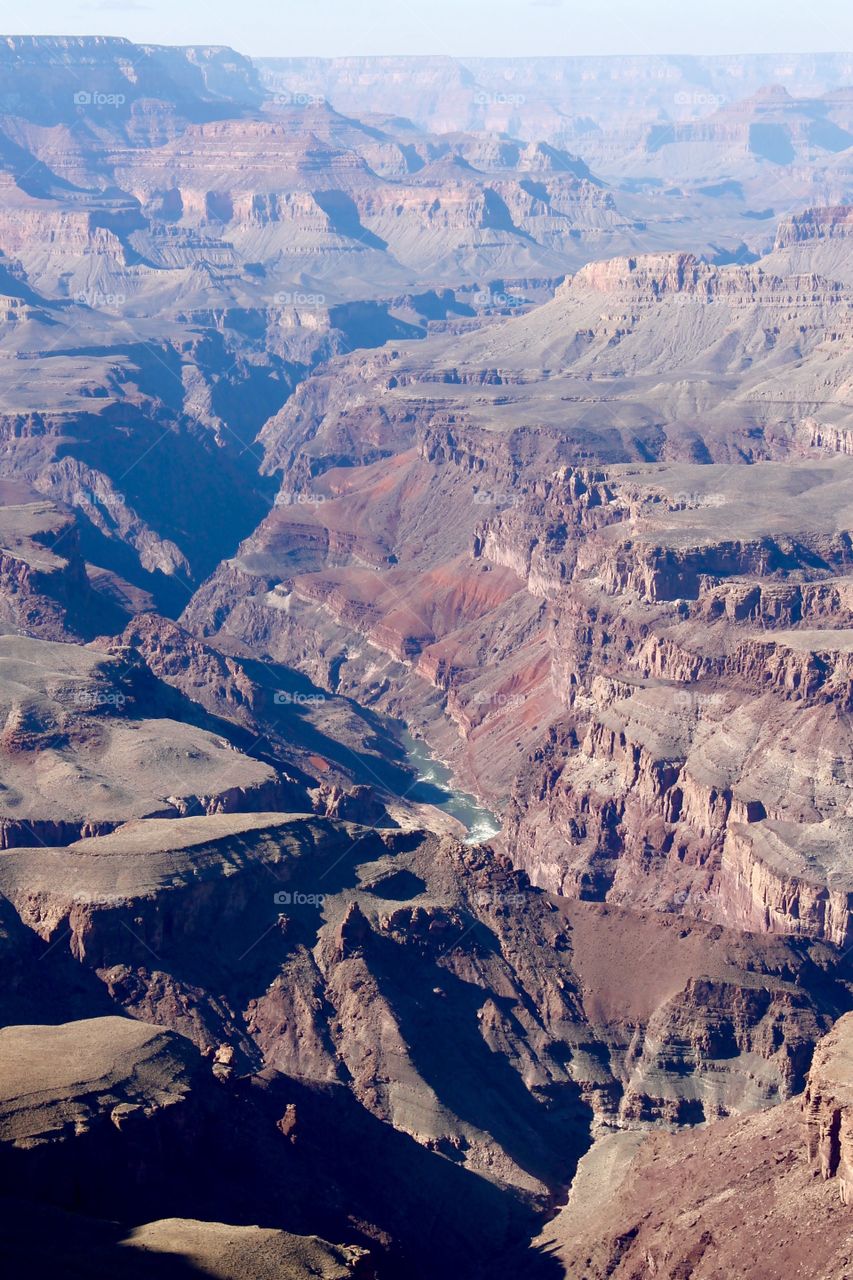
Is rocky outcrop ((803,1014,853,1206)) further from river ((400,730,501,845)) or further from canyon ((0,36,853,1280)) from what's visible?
river ((400,730,501,845))

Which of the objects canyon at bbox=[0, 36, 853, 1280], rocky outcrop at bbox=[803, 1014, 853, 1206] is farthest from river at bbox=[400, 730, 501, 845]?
rocky outcrop at bbox=[803, 1014, 853, 1206]

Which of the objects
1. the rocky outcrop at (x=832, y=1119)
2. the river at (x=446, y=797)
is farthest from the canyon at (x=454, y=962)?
the river at (x=446, y=797)

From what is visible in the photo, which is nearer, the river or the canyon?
the canyon

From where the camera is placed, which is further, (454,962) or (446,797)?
(446,797)

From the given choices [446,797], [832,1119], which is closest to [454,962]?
[832,1119]

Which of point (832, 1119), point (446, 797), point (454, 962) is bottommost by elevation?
point (446, 797)

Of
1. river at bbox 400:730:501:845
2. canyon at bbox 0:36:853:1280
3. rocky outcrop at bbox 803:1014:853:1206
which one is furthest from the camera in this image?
river at bbox 400:730:501:845

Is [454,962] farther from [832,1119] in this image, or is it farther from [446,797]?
[446,797]

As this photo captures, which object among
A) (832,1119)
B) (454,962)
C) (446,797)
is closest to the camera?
(832,1119)

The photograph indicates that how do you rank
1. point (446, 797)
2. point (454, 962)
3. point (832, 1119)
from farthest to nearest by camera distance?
1. point (446, 797)
2. point (454, 962)
3. point (832, 1119)

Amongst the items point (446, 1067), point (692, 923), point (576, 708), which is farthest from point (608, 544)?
point (446, 1067)

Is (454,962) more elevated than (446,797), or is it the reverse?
(454,962)
